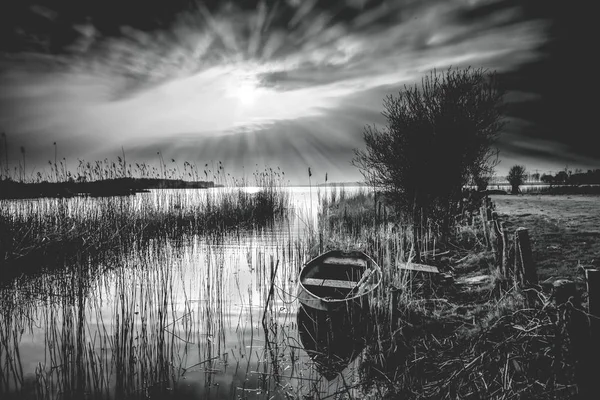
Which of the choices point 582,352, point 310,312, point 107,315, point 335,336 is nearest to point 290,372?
point 335,336

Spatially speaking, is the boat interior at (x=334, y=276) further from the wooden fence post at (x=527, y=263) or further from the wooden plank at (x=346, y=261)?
the wooden fence post at (x=527, y=263)

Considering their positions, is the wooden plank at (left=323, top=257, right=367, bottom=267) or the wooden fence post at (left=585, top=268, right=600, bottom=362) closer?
the wooden fence post at (left=585, top=268, right=600, bottom=362)

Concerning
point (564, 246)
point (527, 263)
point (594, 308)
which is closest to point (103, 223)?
point (527, 263)

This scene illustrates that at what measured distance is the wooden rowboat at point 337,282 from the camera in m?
4.86

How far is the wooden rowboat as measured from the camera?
15.9 ft

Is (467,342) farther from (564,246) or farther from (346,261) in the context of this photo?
(564,246)

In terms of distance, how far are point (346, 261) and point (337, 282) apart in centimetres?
115

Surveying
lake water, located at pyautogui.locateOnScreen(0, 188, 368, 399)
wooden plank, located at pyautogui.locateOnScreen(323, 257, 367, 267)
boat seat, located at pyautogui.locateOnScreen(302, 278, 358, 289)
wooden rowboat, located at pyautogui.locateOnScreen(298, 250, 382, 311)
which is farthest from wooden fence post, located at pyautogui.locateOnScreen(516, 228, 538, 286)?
wooden plank, located at pyautogui.locateOnScreen(323, 257, 367, 267)

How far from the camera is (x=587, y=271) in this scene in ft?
7.28

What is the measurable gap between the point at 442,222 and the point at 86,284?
964 centimetres

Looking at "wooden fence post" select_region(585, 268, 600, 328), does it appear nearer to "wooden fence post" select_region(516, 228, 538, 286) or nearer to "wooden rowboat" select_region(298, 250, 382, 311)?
"wooden fence post" select_region(516, 228, 538, 286)

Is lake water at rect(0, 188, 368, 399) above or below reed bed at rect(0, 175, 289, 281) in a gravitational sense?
below

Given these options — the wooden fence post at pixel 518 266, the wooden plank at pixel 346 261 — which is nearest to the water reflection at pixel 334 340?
the wooden plank at pixel 346 261

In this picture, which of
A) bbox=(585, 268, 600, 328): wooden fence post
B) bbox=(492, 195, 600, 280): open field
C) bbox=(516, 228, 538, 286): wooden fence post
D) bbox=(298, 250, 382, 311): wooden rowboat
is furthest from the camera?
bbox=(492, 195, 600, 280): open field
